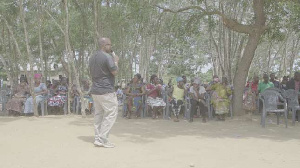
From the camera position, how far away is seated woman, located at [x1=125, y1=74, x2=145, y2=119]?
930 cm

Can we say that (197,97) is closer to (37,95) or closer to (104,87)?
(104,87)

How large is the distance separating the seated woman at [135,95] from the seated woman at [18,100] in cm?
344

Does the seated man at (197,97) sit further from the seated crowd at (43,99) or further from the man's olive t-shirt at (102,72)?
the man's olive t-shirt at (102,72)

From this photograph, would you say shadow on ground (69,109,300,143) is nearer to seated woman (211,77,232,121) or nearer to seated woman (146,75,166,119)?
seated woman (211,77,232,121)

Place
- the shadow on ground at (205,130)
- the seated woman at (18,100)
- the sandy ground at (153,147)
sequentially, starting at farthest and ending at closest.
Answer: the seated woman at (18,100), the shadow on ground at (205,130), the sandy ground at (153,147)

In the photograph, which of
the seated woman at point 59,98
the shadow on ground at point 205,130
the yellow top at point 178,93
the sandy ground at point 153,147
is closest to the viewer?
the sandy ground at point 153,147

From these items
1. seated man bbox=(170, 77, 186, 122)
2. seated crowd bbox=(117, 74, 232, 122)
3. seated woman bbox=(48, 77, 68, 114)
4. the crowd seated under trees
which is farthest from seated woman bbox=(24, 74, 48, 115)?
seated man bbox=(170, 77, 186, 122)

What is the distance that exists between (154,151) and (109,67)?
60.5 inches

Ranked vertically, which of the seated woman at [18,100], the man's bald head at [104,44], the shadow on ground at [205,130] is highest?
the man's bald head at [104,44]

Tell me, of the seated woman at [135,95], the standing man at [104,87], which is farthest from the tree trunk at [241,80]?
the standing man at [104,87]

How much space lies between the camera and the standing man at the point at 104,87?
5.02m

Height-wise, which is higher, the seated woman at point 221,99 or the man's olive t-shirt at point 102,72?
the man's olive t-shirt at point 102,72

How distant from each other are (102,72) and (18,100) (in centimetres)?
587

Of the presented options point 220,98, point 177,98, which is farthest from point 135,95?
point 220,98
